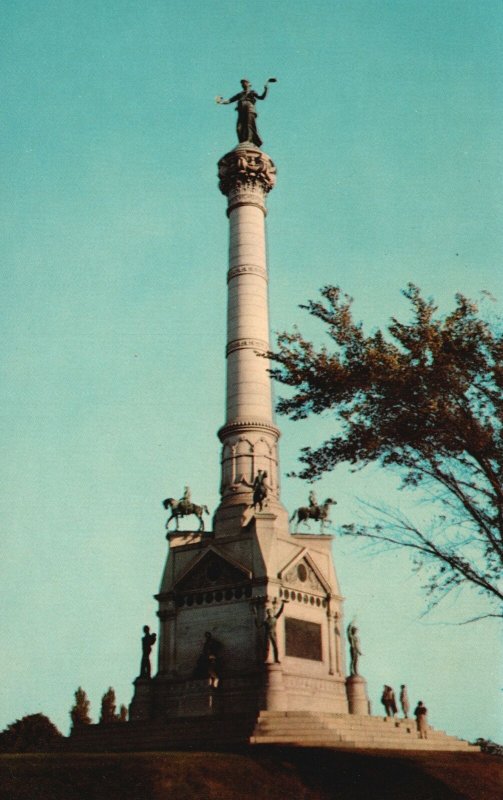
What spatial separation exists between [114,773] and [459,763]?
9129mm

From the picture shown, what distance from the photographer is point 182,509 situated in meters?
32.5

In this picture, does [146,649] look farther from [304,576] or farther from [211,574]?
[304,576]

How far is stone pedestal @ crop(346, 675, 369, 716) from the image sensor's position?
3019 centimetres

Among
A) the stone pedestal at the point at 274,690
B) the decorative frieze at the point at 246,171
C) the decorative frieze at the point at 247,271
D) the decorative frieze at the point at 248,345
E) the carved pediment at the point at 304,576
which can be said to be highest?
the decorative frieze at the point at 246,171

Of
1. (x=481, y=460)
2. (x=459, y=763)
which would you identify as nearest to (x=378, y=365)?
(x=481, y=460)

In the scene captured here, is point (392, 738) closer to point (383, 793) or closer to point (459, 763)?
point (459, 763)

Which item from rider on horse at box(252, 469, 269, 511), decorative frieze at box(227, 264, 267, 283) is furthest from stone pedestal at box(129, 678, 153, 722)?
decorative frieze at box(227, 264, 267, 283)

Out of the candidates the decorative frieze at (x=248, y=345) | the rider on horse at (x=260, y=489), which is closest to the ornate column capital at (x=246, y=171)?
the decorative frieze at (x=248, y=345)

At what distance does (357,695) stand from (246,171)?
23.2m

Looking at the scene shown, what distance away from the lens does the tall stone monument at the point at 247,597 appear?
2800 centimetres

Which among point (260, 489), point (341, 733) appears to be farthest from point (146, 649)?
point (341, 733)

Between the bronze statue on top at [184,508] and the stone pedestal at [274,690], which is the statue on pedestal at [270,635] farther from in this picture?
the bronze statue on top at [184,508]

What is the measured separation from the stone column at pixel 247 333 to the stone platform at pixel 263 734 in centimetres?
914

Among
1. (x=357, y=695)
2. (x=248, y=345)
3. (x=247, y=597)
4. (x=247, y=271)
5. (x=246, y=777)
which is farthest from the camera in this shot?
(x=247, y=271)
